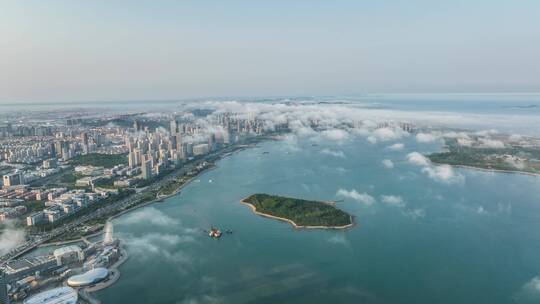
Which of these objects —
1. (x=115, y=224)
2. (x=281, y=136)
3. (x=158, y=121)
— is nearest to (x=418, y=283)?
(x=115, y=224)

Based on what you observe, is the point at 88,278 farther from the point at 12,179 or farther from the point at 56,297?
the point at 12,179

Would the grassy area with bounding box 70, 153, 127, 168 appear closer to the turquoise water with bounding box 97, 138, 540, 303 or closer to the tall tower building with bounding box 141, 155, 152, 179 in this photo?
the tall tower building with bounding box 141, 155, 152, 179

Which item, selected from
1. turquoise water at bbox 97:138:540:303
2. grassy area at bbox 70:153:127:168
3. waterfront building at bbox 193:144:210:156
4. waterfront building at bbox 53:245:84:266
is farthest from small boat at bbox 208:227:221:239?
waterfront building at bbox 193:144:210:156

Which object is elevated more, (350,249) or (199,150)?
(199,150)

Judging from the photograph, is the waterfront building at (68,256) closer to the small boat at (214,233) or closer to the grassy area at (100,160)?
the small boat at (214,233)

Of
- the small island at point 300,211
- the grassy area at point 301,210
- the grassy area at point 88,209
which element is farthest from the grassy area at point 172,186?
the grassy area at point 301,210

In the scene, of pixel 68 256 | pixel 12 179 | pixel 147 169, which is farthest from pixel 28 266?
pixel 12 179
